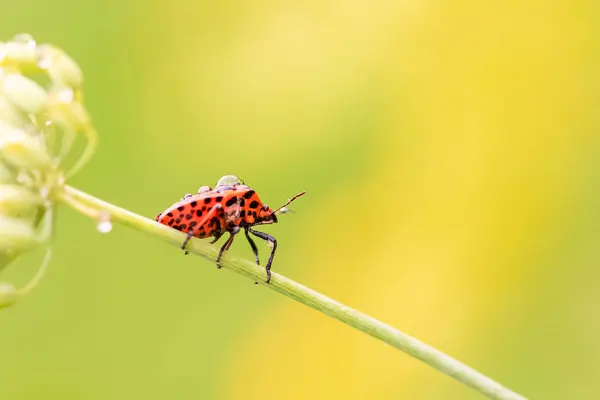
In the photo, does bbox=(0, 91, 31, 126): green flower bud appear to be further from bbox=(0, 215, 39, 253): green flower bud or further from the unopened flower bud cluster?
bbox=(0, 215, 39, 253): green flower bud

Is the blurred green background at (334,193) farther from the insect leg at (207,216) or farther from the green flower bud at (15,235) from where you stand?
the green flower bud at (15,235)

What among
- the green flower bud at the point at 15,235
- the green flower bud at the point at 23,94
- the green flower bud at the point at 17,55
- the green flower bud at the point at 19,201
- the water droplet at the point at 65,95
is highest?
the green flower bud at the point at 17,55

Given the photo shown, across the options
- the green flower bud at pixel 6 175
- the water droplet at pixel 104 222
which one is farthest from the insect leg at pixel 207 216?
the green flower bud at pixel 6 175

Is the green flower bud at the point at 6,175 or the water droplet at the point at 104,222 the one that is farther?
the green flower bud at the point at 6,175

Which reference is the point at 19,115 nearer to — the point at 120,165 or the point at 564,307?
the point at 120,165

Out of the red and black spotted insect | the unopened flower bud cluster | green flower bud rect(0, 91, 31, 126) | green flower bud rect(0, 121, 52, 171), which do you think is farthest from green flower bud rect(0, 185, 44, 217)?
the red and black spotted insect

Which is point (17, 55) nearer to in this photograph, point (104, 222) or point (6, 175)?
point (6, 175)
